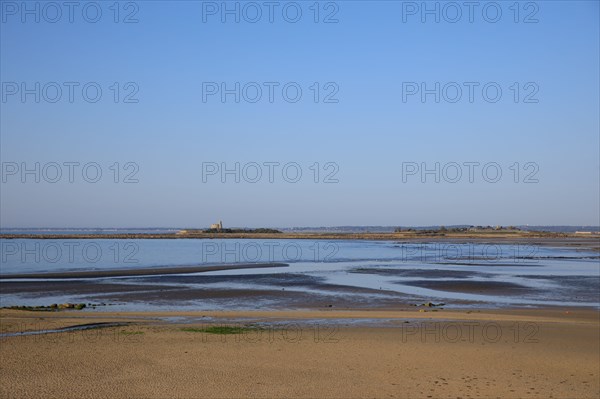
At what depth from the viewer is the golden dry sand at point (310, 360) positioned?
10828 mm

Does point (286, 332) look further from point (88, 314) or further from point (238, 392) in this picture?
point (88, 314)

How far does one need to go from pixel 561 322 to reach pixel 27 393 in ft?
52.9

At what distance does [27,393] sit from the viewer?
10.3 m

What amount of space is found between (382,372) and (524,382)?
110 inches

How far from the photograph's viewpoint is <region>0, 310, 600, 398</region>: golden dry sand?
10.8 m

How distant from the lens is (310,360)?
13.1 m

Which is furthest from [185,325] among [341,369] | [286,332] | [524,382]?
[524,382]

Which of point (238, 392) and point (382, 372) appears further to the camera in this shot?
point (382, 372)

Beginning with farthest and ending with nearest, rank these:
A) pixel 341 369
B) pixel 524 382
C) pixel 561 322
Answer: pixel 561 322, pixel 341 369, pixel 524 382

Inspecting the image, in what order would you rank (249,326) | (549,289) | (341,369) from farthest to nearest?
(549,289)
(249,326)
(341,369)

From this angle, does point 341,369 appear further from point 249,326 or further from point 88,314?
point 88,314

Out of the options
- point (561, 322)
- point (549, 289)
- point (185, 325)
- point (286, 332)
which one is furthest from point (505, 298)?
point (185, 325)

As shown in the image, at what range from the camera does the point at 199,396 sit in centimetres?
1045

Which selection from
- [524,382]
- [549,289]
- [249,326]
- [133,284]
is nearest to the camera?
[524,382]
